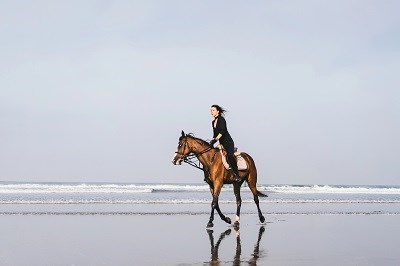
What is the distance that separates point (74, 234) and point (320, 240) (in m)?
5.23

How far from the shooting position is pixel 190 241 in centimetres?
1099

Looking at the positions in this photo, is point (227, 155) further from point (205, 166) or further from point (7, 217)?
point (7, 217)

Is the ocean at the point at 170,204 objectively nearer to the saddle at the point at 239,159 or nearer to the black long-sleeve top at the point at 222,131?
the saddle at the point at 239,159

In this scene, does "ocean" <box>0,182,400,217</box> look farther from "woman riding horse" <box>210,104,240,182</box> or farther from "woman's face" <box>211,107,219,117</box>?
"woman's face" <box>211,107,219,117</box>

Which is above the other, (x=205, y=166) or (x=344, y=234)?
(x=205, y=166)

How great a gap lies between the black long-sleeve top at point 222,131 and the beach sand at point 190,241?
7.33 feet

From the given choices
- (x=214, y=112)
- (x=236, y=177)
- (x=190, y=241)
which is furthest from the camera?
(x=236, y=177)

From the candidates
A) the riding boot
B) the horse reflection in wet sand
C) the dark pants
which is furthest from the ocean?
the horse reflection in wet sand

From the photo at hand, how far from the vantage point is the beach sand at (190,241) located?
27.5 ft

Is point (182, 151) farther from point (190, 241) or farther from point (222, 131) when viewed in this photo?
point (190, 241)

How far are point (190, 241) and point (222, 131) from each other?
3811 millimetres

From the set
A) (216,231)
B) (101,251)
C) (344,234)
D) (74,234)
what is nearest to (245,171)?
(216,231)

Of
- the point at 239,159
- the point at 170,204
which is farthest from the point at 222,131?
the point at 170,204

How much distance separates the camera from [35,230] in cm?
1270
